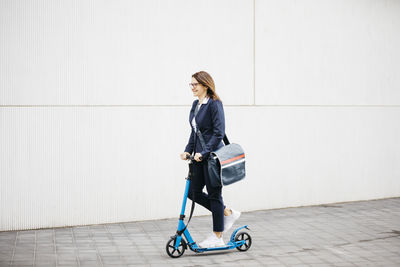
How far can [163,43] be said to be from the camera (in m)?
7.52

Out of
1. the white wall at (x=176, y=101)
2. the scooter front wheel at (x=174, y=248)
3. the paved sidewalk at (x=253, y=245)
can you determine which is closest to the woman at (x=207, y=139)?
the scooter front wheel at (x=174, y=248)

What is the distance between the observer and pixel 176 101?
7.64m

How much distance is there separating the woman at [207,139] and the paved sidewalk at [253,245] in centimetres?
39

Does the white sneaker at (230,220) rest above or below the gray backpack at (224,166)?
below

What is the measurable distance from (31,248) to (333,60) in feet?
17.3

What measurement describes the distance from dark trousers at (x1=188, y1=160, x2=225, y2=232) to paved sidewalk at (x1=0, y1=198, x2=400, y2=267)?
1.25ft

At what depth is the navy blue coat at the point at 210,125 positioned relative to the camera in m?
5.70

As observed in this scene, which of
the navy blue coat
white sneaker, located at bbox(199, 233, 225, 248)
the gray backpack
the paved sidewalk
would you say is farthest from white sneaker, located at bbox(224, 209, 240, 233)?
the navy blue coat

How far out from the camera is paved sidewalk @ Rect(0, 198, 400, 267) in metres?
5.66

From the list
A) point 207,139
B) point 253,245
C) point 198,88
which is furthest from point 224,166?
point 253,245

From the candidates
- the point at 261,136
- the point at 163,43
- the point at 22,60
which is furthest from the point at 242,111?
the point at 22,60

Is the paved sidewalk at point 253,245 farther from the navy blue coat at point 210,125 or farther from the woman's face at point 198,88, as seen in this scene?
the woman's face at point 198,88

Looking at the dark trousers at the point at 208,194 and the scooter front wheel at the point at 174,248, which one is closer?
the scooter front wheel at the point at 174,248

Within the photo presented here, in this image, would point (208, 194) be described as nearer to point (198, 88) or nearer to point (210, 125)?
point (210, 125)
